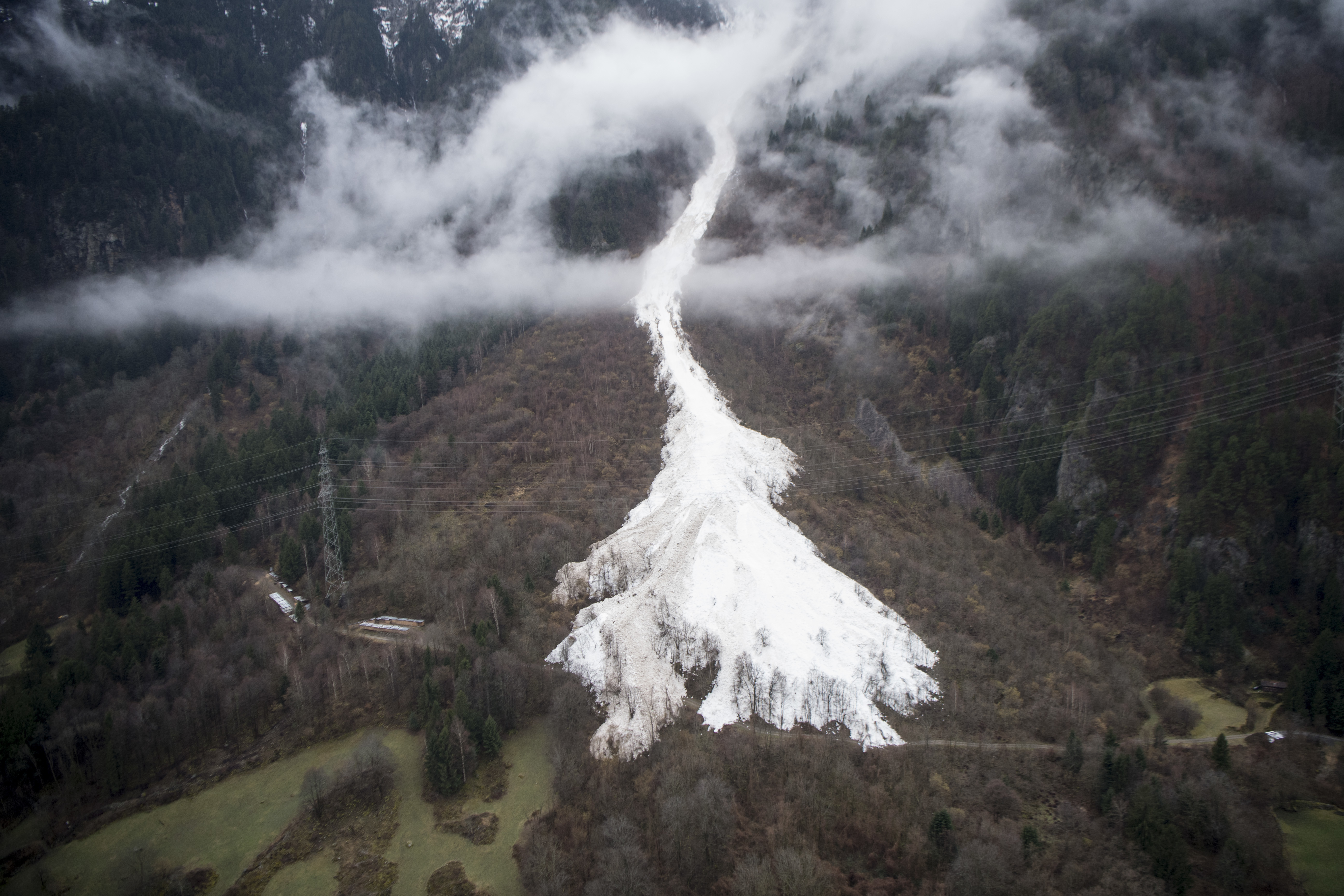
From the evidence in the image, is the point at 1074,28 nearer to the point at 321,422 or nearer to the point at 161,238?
the point at 321,422

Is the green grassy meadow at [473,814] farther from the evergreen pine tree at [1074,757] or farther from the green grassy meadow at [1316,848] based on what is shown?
the green grassy meadow at [1316,848]

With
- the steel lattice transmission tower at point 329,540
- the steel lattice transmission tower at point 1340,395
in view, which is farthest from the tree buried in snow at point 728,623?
the steel lattice transmission tower at point 1340,395

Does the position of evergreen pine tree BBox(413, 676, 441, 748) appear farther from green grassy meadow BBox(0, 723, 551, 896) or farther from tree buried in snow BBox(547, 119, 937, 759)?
A: tree buried in snow BBox(547, 119, 937, 759)

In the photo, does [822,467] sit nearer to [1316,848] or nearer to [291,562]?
[1316,848]

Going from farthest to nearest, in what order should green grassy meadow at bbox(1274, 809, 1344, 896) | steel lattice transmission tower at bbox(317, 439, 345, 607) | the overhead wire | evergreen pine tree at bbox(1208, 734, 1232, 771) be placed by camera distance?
the overhead wire
steel lattice transmission tower at bbox(317, 439, 345, 607)
evergreen pine tree at bbox(1208, 734, 1232, 771)
green grassy meadow at bbox(1274, 809, 1344, 896)

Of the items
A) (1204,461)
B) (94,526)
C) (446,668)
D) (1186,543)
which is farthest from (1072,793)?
(94,526)

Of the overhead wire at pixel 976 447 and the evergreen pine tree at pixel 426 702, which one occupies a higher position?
the overhead wire at pixel 976 447

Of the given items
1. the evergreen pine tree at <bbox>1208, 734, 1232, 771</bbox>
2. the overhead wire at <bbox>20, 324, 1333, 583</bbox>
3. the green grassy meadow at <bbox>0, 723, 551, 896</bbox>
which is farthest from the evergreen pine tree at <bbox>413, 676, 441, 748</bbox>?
the evergreen pine tree at <bbox>1208, 734, 1232, 771</bbox>
